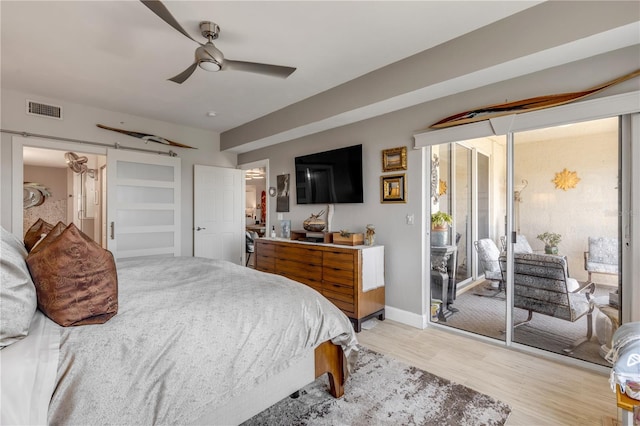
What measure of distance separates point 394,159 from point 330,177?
0.91m

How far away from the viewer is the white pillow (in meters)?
0.99

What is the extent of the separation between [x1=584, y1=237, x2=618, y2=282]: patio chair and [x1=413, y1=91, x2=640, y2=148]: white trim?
929 millimetres

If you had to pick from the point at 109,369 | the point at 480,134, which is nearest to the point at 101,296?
the point at 109,369

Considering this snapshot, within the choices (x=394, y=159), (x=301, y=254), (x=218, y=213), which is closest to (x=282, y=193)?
(x=218, y=213)

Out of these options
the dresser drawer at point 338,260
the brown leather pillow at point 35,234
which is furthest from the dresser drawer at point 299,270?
the brown leather pillow at point 35,234

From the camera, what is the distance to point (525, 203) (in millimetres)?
2643

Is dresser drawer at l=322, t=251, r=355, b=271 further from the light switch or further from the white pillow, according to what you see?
the white pillow

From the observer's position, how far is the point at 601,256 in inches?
90.5

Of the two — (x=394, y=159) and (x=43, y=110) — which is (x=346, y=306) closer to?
(x=394, y=159)

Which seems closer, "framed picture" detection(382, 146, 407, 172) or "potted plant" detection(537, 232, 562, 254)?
"potted plant" detection(537, 232, 562, 254)

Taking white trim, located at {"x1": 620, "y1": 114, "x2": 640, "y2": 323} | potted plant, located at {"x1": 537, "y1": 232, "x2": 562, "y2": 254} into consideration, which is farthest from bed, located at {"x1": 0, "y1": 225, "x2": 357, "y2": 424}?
white trim, located at {"x1": 620, "y1": 114, "x2": 640, "y2": 323}

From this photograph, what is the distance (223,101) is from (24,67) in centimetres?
189

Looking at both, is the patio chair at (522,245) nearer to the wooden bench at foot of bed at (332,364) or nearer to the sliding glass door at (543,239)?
the sliding glass door at (543,239)

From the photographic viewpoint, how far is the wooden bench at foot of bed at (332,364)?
1809 millimetres
